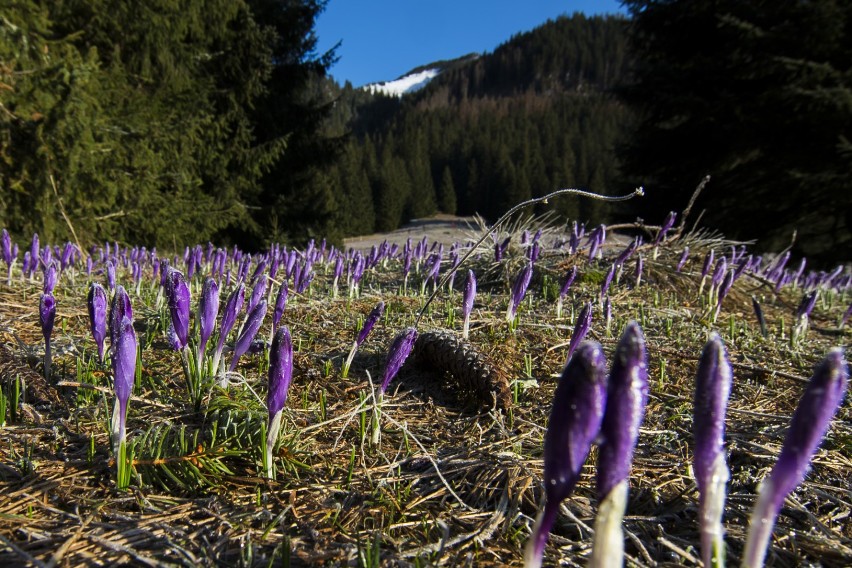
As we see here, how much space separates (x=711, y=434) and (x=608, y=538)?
25 centimetres

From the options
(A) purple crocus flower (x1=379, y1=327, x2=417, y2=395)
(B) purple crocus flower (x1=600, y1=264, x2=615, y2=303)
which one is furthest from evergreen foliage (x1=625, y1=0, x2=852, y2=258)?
(A) purple crocus flower (x1=379, y1=327, x2=417, y2=395)

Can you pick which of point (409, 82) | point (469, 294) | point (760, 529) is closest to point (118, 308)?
point (469, 294)

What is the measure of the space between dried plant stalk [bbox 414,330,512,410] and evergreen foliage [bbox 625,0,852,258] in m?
11.1

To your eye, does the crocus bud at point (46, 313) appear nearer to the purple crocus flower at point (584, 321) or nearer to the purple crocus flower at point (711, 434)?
the purple crocus flower at point (584, 321)

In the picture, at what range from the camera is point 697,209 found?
39.5ft

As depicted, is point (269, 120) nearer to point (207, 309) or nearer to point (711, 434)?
point (207, 309)

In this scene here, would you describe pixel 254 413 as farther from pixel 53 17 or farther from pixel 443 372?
pixel 53 17

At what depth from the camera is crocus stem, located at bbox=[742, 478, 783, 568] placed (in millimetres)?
673

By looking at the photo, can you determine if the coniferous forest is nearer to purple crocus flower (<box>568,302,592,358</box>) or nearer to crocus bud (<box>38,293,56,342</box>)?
crocus bud (<box>38,293,56,342</box>)

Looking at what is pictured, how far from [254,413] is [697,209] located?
12912 millimetres

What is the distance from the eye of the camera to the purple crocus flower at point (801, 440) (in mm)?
679

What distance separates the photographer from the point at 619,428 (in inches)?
26.4

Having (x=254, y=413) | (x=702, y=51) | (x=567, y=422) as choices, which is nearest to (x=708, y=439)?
(x=567, y=422)

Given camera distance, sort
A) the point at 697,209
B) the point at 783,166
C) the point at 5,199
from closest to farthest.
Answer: the point at 5,199 → the point at 783,166 → the point at 697,209
